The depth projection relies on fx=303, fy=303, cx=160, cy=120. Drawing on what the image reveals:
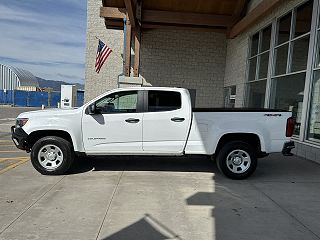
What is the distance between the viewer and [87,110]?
6336 millimetres

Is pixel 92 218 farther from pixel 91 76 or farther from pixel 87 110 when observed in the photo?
pixel 91 76

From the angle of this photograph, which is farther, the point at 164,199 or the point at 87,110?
the point at 87,110

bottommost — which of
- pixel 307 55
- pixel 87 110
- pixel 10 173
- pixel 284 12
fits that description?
pixel 10 173

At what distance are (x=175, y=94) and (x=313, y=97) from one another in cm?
449

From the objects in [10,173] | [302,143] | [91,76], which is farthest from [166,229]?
[91,76]

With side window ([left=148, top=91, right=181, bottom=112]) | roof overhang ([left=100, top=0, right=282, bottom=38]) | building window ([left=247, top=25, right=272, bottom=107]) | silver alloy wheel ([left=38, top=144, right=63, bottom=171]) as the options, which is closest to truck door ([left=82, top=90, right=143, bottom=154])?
side window ([left=148, top=91, right=181, bottom=112])

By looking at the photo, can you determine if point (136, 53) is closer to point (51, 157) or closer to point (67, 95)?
point (67, 95)

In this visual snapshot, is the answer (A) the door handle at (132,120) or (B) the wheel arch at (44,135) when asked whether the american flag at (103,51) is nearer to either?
(B) the wheel arch at (44,135)

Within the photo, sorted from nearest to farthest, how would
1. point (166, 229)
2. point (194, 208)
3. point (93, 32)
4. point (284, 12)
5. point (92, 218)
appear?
point (166, 229), point (92, 218), point (194, 208), point (284, 12), point (93, 32)

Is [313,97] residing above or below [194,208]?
above

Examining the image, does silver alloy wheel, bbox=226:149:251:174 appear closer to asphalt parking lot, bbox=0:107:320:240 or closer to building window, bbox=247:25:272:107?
asphalt parking lot, bbox=0:107:320:240

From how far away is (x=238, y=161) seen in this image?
6.45 meters

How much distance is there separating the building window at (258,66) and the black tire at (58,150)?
333 inches

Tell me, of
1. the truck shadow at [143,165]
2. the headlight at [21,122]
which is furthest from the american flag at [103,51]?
the headlight at [21,122]
